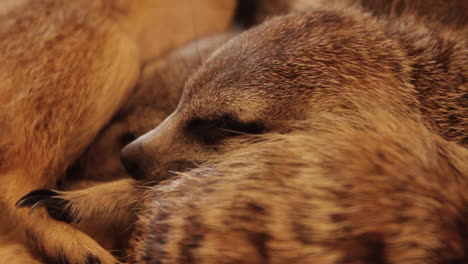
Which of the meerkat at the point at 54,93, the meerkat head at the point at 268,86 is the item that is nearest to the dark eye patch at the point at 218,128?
the meerkat head at the point at 268,86

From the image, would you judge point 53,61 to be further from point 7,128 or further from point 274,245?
point 274,245

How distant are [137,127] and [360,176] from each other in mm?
790

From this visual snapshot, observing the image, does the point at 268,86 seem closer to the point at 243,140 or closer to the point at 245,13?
the point at 243,140

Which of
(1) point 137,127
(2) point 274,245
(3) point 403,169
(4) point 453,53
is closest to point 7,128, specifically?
(1) point 137,127

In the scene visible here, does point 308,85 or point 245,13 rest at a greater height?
point 245,13

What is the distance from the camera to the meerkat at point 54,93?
1.06 meters

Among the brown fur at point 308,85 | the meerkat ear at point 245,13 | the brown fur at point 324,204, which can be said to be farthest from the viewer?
the meerkat ear at point 245,13

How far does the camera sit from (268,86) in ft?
3.27

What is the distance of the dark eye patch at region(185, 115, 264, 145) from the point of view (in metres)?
1.02

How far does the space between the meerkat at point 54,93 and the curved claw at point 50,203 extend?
12mm

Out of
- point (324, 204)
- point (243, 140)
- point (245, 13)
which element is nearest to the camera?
point (324, 204)

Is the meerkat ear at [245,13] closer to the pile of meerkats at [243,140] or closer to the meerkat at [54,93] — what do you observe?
the pile of meerkats at [243,140]

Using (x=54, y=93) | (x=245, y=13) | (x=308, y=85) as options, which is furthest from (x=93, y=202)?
(x=245, y=13)

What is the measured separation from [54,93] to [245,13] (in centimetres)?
104
